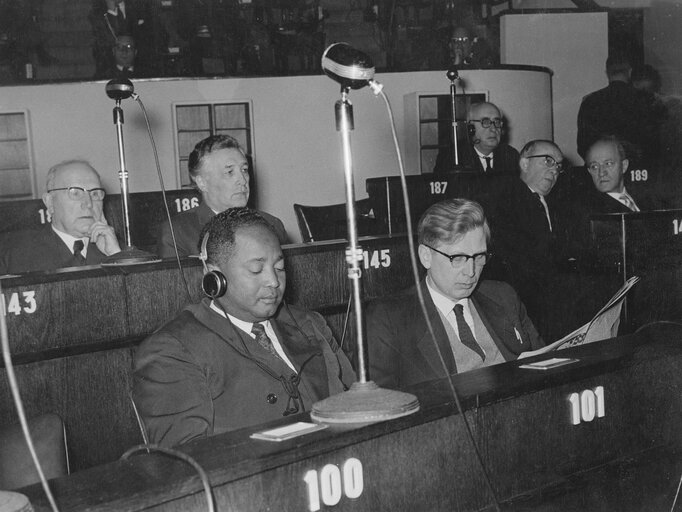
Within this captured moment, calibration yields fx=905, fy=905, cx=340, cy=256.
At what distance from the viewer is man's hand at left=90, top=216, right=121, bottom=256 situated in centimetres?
410

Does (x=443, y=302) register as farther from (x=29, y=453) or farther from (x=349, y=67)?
(x=29, y=453)

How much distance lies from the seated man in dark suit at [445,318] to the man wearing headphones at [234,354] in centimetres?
19

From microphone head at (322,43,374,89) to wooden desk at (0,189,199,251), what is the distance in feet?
14.9

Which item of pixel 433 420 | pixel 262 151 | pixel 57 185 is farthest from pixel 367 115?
pixel 433 420

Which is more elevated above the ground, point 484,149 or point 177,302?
point 484,149

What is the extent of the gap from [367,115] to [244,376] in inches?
294

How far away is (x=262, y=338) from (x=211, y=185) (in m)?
1.72

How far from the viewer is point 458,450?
195 centimetres

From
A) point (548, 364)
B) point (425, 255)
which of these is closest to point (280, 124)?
point (425, 255)

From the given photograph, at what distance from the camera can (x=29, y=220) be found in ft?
22.0

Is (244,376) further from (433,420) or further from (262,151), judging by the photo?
(262,151)

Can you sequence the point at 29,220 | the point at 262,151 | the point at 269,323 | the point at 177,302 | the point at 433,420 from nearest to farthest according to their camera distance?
the point at 433,420 → the point at 269,323 → the point at 177,302 → the point at 29,220 → the point at 262,151

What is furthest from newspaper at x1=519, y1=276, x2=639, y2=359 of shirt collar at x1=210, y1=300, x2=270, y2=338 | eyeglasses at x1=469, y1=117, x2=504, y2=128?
eyeglasses at x1=469, y1=117, x2=504, y2=128

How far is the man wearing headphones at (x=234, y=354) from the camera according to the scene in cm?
229
